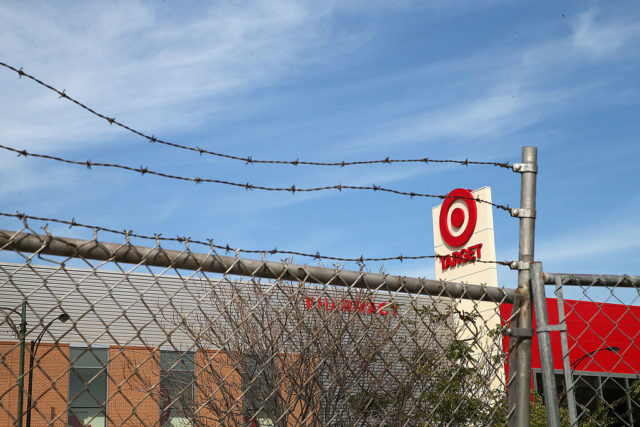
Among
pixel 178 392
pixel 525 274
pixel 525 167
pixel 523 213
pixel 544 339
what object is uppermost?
pixel 178 392

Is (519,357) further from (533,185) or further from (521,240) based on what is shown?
(533,185)

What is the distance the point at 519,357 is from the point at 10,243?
2155mm

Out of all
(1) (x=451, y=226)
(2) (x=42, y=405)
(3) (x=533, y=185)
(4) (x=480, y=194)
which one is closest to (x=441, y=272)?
(1) (x=451, y=226)

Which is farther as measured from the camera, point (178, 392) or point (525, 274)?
point (178, 392)

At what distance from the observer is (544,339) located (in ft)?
10.3

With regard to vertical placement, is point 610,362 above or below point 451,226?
below

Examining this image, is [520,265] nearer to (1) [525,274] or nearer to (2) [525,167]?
(1) [525,274]

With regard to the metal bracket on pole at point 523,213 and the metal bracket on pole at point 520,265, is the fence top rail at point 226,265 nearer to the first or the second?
the metal bracket on pole at point 520,265

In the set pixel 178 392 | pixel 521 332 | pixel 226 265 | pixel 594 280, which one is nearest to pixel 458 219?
pixel 178 392

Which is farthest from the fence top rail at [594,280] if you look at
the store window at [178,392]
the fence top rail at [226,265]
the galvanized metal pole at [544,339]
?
the store window at [178,392]

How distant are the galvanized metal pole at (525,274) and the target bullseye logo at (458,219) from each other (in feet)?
73.4

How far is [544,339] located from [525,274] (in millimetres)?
307

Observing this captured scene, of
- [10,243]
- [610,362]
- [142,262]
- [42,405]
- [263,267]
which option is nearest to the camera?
[10,243]

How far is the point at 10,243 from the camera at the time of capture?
2252mm
